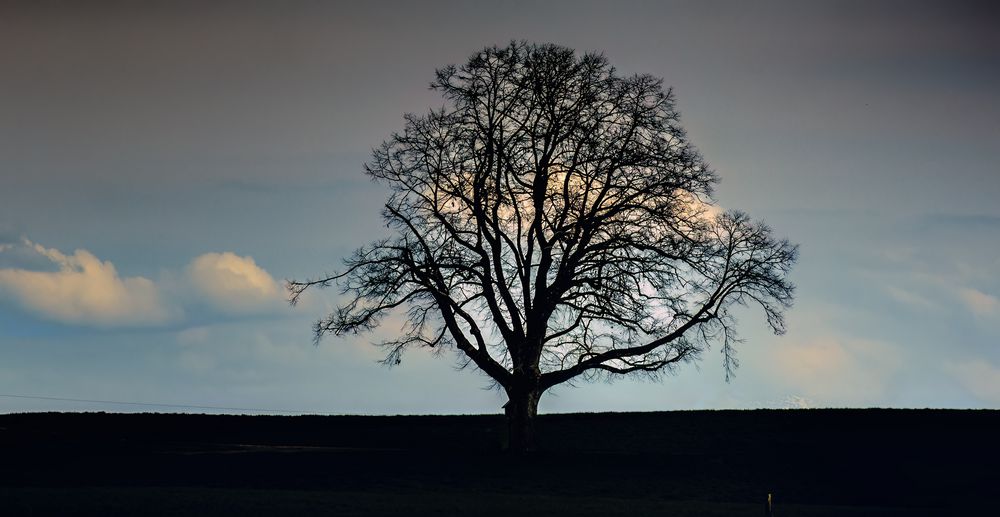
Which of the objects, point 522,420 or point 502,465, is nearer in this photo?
point 502,465

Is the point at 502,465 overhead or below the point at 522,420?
below

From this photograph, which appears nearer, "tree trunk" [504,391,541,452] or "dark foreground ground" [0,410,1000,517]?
"dark foreground ground" [0,410,1000,517]

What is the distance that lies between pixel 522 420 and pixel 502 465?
2440 mm

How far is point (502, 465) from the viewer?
31812mm

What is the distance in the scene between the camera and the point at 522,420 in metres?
33.9

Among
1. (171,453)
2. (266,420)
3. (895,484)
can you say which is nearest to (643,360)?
(895,484)

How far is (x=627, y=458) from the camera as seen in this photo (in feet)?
111

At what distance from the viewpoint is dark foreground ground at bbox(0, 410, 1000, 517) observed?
2504 centimetres

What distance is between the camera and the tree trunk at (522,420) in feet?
111

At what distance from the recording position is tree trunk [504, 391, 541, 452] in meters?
33.8

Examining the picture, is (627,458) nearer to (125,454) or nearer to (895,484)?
A: (895,484)

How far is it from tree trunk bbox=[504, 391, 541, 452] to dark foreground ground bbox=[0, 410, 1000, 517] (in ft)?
2.03

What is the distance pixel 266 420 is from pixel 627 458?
1836 centimetres

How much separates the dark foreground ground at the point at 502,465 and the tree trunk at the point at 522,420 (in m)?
0.62
